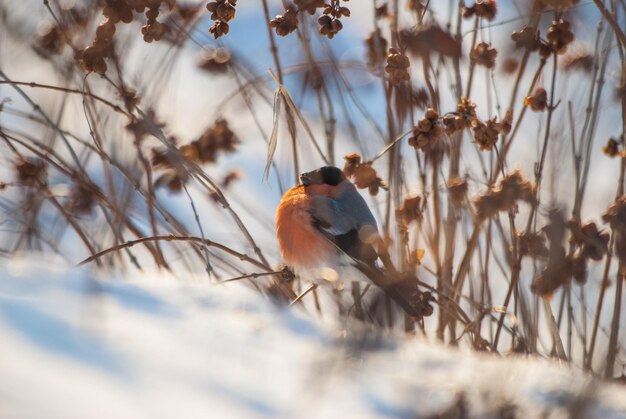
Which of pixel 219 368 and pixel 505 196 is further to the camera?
pixel 505 196

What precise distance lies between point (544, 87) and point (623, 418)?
1.63 metres

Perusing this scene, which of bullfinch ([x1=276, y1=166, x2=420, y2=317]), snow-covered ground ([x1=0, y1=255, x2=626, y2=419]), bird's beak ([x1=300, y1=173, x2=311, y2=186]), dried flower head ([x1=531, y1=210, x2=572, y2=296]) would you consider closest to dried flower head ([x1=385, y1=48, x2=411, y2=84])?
dried flower head ([x1=531, y1=210, x2=572, y2=296])

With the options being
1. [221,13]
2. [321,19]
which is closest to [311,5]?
[321,19]

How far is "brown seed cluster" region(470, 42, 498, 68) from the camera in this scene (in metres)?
2.39

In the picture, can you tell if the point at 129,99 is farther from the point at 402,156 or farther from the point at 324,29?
the point at 402,156

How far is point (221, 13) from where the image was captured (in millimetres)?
2219

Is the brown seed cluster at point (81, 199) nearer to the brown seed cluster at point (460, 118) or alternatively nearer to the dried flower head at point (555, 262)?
the brown seed cluster at point (460, 118)

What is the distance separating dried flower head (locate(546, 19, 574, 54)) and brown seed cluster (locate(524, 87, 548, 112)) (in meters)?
0.14

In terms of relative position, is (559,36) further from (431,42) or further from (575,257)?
(575,257)

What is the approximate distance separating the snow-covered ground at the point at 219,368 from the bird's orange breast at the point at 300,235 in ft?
7.12

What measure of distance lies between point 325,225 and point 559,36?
1595 mm

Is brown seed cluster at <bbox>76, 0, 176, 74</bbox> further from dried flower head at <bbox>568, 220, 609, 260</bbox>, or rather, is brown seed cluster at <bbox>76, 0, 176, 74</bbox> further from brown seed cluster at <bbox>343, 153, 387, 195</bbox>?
dried flower head at <bbox>568, 220, 609, 260</bbox>

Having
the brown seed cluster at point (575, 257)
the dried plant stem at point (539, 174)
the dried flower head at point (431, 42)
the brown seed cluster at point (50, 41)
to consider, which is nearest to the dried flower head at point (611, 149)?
the dried plant stem at point (539, 174)

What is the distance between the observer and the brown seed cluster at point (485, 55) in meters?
2.39
